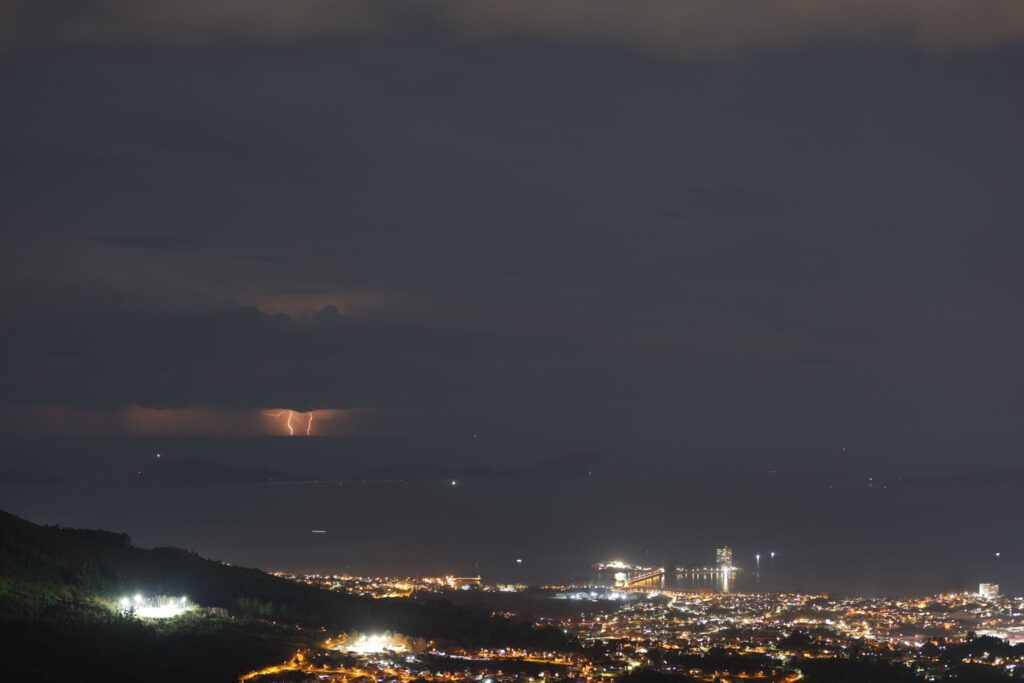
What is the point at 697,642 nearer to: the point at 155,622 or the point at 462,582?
the point at 155,622

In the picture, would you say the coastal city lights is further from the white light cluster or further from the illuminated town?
the white light cluster

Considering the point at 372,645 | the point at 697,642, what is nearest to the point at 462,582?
the point at 697,642

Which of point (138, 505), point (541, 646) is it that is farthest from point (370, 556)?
point (138, 505)

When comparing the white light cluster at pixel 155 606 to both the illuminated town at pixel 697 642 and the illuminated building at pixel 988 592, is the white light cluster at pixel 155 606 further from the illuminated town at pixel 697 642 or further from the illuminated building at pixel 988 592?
the illuminated building at pixel 988 592

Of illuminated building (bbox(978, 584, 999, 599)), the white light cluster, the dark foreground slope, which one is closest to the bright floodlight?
the dark foreground slope

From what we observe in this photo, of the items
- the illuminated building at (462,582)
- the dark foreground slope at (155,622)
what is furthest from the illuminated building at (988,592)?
the dark foreground slope at (155,622)

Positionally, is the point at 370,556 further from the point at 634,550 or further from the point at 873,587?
the point at 873,587
